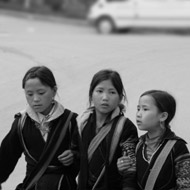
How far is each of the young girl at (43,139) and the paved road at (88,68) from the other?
0.85 meters

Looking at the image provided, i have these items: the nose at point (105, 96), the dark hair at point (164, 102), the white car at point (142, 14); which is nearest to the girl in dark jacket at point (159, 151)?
the dark hair at point (164, 102)

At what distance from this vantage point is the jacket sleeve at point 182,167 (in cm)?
356

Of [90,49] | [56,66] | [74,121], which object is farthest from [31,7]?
[74,121]

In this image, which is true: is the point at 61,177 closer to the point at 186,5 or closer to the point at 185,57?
the point at 185,57

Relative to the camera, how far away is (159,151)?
3.65 metres

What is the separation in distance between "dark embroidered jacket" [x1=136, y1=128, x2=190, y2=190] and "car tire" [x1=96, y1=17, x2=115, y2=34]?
38.8 ft

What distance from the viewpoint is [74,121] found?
4090 mm

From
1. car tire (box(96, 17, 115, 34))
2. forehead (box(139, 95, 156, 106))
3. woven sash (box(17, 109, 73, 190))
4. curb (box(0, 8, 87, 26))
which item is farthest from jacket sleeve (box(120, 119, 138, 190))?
curb (box(0, 8, 87, 26))

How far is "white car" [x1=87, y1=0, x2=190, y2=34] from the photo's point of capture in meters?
14.7

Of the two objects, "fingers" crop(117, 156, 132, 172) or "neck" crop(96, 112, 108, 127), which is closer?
"fingers" crop(117, 156, 132, 172)

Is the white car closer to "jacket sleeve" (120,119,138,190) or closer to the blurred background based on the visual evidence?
the blurred background

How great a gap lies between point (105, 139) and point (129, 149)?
0.19 meters

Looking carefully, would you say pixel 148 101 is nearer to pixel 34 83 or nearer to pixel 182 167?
pixel 182 167

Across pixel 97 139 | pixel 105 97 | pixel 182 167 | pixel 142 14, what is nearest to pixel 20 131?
pixel 97 139
